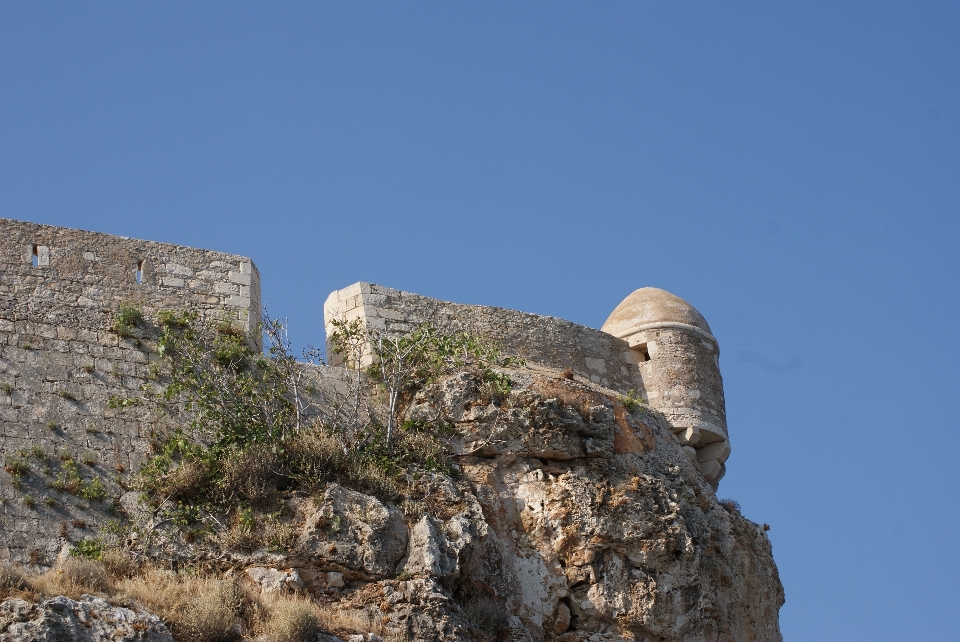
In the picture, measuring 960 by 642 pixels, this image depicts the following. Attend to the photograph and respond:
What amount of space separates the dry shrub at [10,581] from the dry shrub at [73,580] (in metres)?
0.09

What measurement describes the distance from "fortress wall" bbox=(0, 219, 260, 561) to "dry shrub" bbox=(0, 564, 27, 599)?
1.08 metres

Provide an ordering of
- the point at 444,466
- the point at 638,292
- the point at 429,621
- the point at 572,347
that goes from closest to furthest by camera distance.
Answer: the point at 429,621 < the point at 444,466 < the point at 572,347 < the point at 638,292

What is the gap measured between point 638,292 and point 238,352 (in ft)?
18.2

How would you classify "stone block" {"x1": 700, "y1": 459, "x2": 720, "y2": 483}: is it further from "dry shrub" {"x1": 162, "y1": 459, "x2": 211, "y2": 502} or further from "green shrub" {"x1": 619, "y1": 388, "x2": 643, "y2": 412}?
"dry shrub" {"x1": 162, "y1": 459, "x2": 211, "y2": 502}

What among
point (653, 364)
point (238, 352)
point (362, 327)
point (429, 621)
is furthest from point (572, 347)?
point (429, 621)

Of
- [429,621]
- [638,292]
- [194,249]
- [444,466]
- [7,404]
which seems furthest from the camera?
[638,292]

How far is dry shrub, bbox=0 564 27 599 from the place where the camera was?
10344 millimetres

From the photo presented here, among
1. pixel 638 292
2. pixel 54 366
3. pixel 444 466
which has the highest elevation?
pixel 638 292

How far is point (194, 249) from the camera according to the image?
14.7 m

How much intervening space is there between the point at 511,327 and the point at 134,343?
437cm

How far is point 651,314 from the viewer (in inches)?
674

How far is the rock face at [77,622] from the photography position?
9906 millimetres

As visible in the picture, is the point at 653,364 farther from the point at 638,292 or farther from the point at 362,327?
the point at 362,327

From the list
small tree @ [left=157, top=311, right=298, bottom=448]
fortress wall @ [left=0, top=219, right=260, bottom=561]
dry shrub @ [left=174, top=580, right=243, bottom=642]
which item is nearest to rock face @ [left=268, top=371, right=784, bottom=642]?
dry shrub @ [left=174, top=580, right=243, bottom=642]
